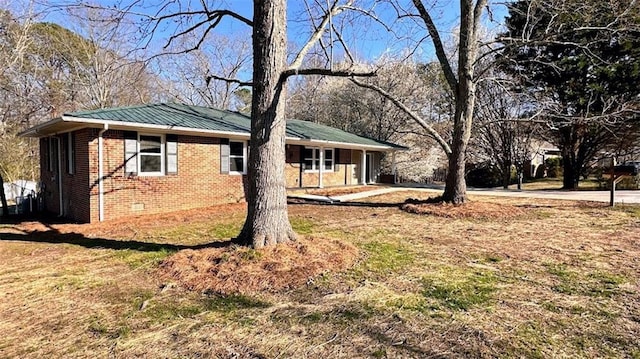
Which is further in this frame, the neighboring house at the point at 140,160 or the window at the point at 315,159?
the window at the point at 315,159

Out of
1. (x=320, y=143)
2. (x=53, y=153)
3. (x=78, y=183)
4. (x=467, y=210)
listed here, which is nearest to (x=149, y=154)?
(x=78, y=183)

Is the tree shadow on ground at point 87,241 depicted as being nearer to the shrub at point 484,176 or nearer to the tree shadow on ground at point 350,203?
the tree shadow on ground at point 350,203

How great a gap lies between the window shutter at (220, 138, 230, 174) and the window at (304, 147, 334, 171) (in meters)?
5.01

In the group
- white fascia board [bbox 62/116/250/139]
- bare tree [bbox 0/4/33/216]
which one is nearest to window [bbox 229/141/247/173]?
white fascia board [bbox 62/116/250/139]

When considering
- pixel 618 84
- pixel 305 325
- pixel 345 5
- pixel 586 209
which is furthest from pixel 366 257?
pixel 618 84

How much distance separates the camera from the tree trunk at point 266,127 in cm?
520

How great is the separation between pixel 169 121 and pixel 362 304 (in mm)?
9016

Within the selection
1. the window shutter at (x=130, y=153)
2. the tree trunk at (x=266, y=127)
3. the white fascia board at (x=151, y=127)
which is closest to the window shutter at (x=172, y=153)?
the white fascia board at (x=151, y=127)

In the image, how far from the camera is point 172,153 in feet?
35.6

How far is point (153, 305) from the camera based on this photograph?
3.75 metres

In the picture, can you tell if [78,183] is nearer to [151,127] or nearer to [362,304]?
[151,127]

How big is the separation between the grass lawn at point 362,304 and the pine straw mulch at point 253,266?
0.14m

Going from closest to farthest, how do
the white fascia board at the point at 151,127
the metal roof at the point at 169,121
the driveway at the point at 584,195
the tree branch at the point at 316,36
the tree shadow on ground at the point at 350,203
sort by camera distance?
the tree branch at the point at 316,36, the white fascia board at the point at 151,127, the metal roof at the point at 169,121, the tree shadow on ground at the point at 350,203, the driveway at the point at 584,195

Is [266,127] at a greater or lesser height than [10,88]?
lesser
